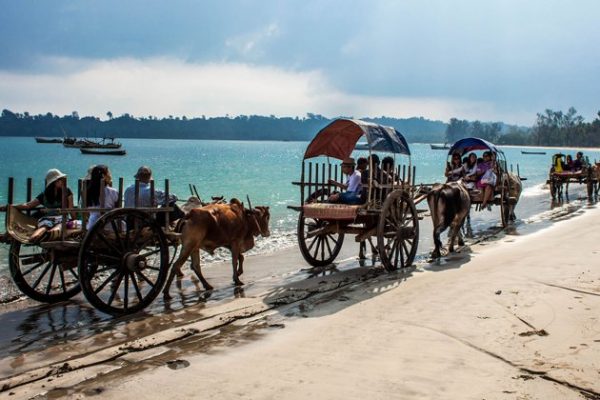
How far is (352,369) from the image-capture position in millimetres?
5672

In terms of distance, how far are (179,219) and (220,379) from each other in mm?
4133

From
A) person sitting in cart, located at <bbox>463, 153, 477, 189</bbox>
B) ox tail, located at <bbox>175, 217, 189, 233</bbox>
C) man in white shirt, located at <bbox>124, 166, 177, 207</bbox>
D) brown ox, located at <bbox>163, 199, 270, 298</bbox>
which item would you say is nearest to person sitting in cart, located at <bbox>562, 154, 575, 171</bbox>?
person sitting in cart, located at <bbox>463, 153, 477, 189</bbox>

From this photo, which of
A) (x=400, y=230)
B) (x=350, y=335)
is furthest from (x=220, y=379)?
(x=400, y=230)

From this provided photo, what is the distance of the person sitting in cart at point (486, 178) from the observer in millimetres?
16250

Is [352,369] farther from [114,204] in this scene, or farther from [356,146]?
[356,146]

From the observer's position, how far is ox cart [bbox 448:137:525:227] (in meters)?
16.4

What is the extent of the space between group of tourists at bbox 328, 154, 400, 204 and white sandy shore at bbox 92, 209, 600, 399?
189 centimetres

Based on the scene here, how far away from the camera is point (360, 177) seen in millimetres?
10758

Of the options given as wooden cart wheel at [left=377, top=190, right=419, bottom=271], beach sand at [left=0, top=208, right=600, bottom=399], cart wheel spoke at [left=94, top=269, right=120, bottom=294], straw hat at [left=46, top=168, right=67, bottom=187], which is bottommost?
beach sand at [left=0, top=208, right=600, bottom=399]

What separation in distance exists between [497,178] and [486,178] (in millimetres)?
960

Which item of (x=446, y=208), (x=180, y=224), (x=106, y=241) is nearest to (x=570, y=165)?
(x=446, y=208)

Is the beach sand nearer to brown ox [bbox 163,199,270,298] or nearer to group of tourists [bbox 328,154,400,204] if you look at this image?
brown ox [bbox 163,199,270,298]

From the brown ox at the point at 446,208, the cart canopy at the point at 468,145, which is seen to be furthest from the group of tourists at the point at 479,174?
the brown ox at the point at 446,208

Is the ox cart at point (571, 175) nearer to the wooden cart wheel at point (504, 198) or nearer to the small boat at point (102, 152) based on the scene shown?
the wooden cart wheel at point (504, 198)
